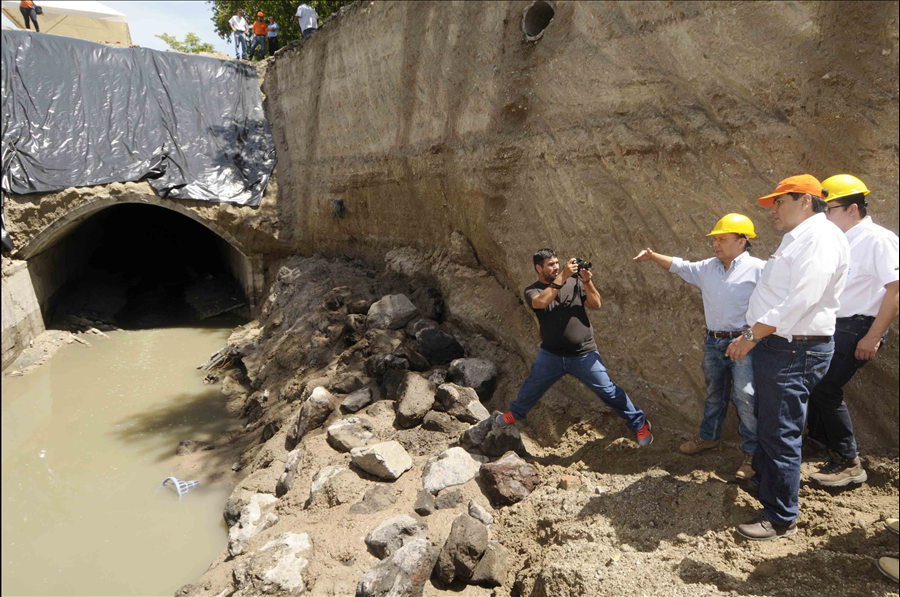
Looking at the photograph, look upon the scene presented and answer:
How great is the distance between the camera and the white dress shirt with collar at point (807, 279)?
115 inches

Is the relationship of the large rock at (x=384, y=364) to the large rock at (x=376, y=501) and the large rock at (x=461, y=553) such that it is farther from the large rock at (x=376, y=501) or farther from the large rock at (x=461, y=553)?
the large rock at (x=461, y=553)

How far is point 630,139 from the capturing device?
15.4ft

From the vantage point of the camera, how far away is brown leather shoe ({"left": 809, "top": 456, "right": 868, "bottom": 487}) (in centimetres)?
347

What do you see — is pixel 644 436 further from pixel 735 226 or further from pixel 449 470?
pixel 735 226

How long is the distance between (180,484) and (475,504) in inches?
149

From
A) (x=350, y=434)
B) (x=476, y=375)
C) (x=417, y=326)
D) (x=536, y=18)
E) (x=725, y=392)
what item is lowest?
(x=350, y=434)

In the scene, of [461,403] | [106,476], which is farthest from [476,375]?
[106,476]

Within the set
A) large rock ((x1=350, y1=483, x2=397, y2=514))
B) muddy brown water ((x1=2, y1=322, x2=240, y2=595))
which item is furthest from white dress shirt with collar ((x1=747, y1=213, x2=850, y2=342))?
muddy brown water ((x1=2, y1=322, x2=240, y2=595))

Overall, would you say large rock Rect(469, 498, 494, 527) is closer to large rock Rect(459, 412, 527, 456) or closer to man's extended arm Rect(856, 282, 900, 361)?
large rock Rect(459, 412, 527, 456)

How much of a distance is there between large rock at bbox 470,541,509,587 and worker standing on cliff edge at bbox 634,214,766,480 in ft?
5.46

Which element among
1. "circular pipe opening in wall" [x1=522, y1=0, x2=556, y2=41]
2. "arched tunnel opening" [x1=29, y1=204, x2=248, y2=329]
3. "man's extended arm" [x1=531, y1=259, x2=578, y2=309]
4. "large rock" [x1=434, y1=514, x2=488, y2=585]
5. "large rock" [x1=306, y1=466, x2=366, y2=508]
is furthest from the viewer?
"arched tunnel opening" [x1=29, y1=204, x2=248, y2=329]

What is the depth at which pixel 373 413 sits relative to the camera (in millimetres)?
5617

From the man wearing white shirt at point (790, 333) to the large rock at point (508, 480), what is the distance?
4.93ft

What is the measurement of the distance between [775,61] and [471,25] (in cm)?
349
